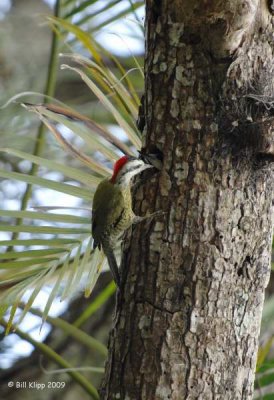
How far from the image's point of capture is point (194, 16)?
2453 millimetres

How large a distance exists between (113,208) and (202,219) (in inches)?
31.7

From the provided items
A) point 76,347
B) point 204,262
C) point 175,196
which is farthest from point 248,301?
point 76,347

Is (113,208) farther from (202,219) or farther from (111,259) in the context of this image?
(202,219)

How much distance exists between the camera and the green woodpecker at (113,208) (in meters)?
2.82

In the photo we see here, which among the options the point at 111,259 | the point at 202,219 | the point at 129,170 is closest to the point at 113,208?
the point at 111,259

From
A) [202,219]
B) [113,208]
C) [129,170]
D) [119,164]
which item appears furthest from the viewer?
[113,208]

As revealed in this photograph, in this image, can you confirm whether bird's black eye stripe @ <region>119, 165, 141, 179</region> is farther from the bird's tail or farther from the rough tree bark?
the bird's tail

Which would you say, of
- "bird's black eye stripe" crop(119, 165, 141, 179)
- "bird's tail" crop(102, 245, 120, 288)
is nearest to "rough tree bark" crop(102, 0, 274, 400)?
"bird's black eye stripe" crop(119, 165, 141, 179)

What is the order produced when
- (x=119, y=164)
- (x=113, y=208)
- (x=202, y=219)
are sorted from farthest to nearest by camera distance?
(x=113, y=208) < (x=119, y=164) < (x=202, y=219)

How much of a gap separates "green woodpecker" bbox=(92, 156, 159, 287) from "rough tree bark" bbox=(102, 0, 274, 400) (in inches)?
10.8

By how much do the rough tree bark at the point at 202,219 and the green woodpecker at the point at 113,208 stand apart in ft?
0.90

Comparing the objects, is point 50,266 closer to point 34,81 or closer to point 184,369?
point 184,369

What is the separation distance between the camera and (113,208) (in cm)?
316

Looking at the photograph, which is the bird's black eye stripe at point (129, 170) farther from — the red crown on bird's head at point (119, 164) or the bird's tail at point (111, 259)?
the bird's tail at point (111, 259)
